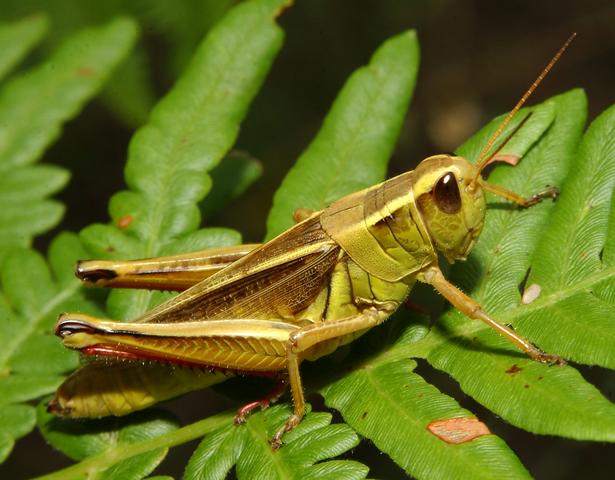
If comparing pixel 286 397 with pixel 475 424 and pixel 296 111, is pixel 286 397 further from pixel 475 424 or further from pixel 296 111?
pixel 296 111

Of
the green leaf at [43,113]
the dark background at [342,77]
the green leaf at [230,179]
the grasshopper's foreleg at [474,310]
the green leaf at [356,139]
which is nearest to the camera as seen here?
the grasshopper's foreleg at [474,310]

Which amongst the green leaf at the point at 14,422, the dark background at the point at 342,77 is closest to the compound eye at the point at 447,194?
the green leaf at the point at 14,422

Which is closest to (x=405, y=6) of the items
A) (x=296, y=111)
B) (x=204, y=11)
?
(x=296, y=111)

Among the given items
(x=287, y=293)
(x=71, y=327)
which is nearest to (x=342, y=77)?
(x=287, y=293)

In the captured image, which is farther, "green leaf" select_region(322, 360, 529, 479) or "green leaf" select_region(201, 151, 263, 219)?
"green leaf" select_region(201, 151, 263, 219)

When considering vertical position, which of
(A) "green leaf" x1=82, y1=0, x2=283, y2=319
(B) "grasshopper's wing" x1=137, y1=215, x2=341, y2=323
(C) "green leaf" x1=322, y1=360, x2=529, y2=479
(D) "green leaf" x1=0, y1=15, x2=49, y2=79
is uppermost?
(D) "green leaf" x1=0, y1=15, x2=49, y2=79

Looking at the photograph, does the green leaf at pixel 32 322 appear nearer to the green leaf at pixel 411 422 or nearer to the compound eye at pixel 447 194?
the green leaf at pixel 411 422

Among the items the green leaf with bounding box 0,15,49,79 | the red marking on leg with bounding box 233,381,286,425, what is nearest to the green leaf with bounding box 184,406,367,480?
the red marking on leg with bounding box 233,381,286,425

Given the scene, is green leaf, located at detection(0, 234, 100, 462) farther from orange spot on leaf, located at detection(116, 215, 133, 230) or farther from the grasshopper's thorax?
the grasshopper's thorax

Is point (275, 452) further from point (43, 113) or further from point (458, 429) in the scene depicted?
point (43, 113)
